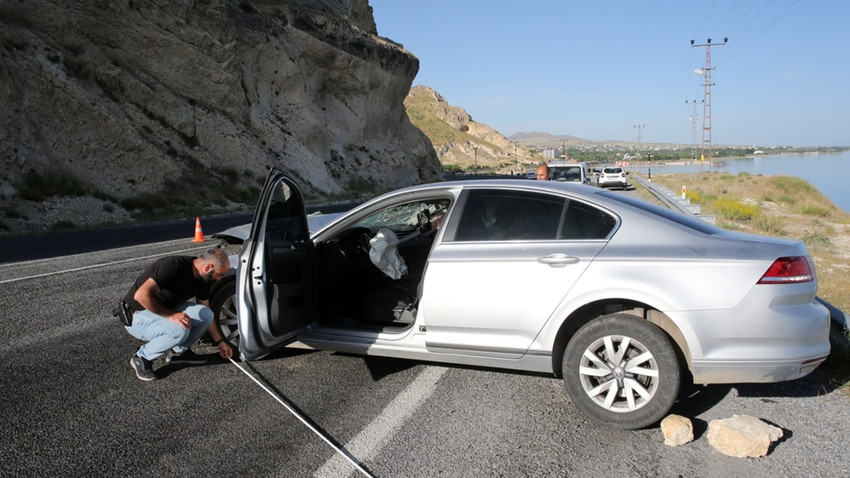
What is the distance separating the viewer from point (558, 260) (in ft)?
12.9

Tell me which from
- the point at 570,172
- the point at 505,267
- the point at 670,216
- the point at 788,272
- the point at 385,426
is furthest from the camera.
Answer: the point at 570,172

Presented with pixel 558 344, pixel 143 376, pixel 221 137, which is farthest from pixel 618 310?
pixel 221 137

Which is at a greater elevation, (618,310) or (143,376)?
(618,310)

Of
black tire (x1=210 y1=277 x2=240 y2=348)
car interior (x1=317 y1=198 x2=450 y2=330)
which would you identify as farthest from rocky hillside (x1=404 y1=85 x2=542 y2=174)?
black tire (x1=210 y1=277 x2=240 y2=348)

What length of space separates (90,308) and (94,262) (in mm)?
3966

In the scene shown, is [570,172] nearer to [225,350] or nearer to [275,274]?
[225,350]

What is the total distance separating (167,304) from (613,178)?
119 feet

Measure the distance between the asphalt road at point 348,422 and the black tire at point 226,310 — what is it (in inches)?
11.4

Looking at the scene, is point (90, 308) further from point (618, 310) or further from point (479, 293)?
point (618, 310)

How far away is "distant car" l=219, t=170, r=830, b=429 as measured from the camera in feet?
11.8

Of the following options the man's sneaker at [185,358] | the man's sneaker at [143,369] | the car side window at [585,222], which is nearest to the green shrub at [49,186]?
the man's sneaker at [185,358]

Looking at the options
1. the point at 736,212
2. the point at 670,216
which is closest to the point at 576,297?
the point at 670,216

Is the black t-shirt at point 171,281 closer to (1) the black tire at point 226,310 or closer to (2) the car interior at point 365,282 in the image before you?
(1) the black tire at point 226,310

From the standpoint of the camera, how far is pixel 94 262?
10375mm
